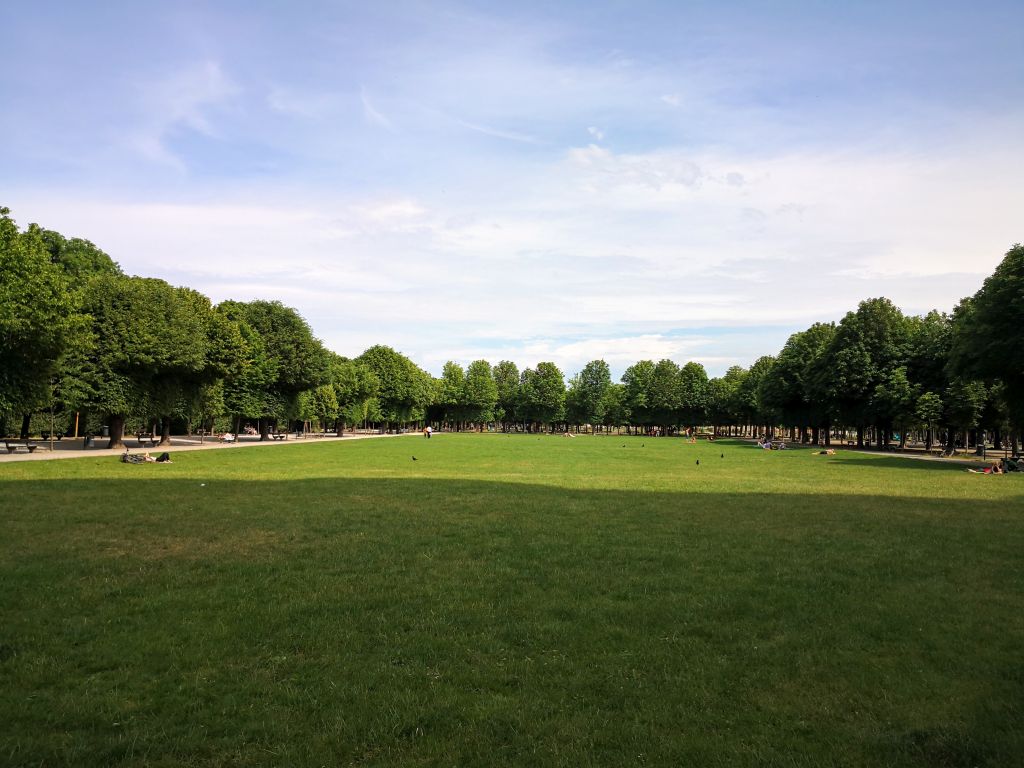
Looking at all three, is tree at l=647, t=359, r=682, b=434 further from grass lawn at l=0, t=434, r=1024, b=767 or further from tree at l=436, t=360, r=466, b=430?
grass lawn at l=0, t=434, r=1024, b=767

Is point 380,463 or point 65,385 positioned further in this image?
point 65,385

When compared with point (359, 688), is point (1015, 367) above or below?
above

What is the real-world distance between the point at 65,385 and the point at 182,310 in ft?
34.0

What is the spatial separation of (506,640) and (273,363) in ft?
220

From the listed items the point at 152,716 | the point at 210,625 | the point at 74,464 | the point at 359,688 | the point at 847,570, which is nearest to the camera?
the point at 152,716

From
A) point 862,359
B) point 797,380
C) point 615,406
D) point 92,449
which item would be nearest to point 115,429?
point 92,449

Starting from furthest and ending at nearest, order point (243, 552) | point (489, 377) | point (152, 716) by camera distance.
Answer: point (489, 377) < point (243, 552) < point (152, 716)

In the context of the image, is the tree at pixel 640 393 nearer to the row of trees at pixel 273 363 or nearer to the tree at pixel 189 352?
the row of trees at pixel 273 363

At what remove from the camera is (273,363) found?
70.1 m

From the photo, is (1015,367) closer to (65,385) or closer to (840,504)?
(840,504)

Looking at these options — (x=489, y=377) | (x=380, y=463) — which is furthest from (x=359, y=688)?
(x=489, y=377)

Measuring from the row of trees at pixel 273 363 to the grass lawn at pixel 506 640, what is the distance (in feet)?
77.9

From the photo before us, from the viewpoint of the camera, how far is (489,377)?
16325 centimetres

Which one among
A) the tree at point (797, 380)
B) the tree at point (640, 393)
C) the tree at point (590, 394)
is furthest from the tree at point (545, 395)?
the tree at point (797, 380)
